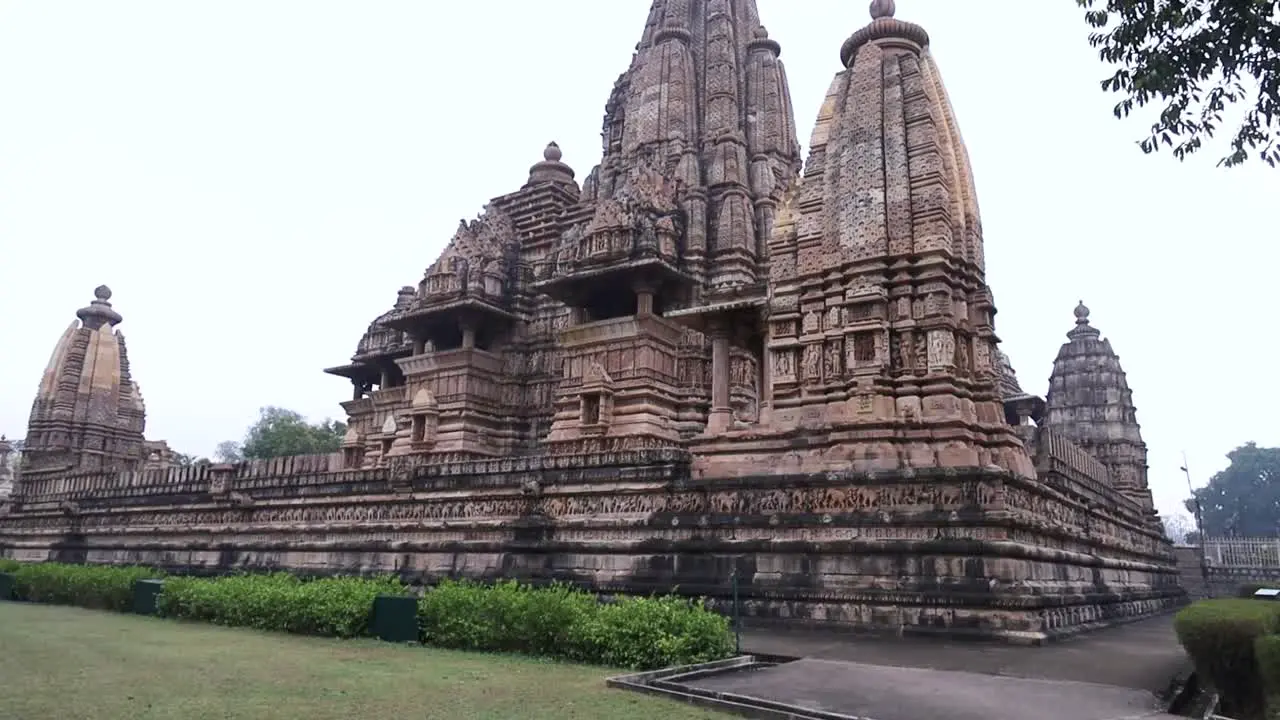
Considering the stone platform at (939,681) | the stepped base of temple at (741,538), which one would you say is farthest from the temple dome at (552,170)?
the stone platform at (939,681)

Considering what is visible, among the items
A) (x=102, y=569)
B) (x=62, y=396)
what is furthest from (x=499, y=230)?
(x=62, y=396)

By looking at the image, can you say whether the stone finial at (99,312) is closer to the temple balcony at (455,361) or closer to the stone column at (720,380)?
the temple balcony at (455,361)

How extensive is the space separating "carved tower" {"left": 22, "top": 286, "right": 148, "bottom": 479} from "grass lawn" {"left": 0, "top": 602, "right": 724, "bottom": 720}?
26.2 metres

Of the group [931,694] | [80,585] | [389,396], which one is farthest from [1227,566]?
[80,585]

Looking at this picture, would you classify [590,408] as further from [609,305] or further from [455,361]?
[455,361]

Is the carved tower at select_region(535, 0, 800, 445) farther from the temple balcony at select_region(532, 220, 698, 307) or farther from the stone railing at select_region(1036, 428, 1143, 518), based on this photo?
the stone railing at select_region(1036, 428, 1143, 518)

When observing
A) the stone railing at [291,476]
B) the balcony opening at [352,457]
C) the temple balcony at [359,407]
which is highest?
the temple balcony at [359,407]

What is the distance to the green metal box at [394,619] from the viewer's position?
12.0 meters

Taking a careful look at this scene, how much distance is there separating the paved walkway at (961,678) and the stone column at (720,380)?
488 centimetres

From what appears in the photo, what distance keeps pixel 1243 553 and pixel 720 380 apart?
31.5 metres

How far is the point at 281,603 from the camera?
530 inches

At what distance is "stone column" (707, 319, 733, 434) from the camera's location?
16328 millimetres

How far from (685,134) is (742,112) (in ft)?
8.19

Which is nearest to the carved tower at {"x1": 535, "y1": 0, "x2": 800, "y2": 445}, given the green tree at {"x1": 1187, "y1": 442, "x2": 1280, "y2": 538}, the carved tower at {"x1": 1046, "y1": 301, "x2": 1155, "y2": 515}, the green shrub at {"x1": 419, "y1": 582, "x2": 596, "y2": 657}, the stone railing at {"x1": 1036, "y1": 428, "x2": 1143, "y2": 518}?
the stone railing at {"x1": 1036, "y1": 428, "x2": 1143, "y2": 518}
